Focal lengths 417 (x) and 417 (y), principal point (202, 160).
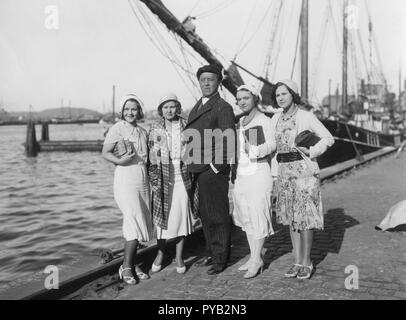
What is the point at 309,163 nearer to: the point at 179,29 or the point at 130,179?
the point at 130,179

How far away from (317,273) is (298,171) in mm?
1048

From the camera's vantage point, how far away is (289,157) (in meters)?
3.99

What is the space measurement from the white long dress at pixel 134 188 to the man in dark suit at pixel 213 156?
1.53 ft

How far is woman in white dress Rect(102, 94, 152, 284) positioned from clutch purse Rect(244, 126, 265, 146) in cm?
104

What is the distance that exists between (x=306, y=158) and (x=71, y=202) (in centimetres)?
1099

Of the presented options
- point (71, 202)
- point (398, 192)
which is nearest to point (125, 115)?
point (398, 192)

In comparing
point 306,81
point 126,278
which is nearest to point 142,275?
point 126,278

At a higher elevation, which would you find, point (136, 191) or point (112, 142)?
point (112, 142)

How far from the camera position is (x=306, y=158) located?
12.9ft

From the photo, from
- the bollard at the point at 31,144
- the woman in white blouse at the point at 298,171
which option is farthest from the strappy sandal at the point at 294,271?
the bollard at the point at 31,144

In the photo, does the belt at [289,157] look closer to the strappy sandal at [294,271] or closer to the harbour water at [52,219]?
the strappy sandal at [294,271]

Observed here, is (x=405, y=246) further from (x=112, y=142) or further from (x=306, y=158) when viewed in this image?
(x=112, y=142)

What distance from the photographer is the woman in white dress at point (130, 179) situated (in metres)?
3.96

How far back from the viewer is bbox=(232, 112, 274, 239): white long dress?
404 centimetres
